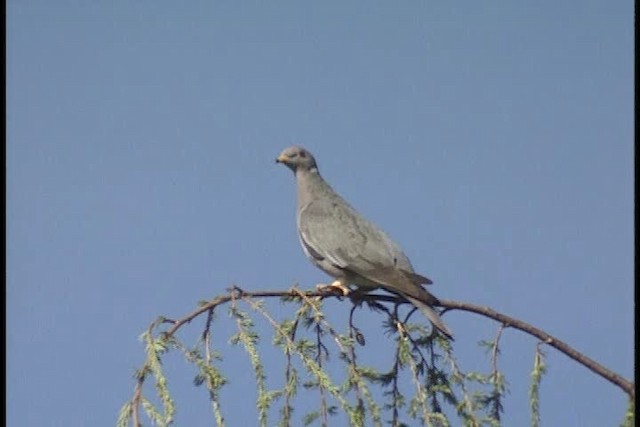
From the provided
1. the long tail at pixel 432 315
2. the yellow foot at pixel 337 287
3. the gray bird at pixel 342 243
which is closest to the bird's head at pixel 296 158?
the gray bird at pixel 342 243

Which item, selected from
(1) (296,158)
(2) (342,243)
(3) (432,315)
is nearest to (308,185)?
(1) (296,158)

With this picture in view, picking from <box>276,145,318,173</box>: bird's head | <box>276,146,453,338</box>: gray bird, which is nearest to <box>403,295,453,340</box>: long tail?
<box>276,146,453,338</box>: gray bird

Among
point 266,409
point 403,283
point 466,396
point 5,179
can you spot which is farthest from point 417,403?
point 5,179

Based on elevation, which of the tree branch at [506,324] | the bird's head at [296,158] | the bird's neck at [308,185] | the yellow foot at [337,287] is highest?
the bird's head at [296,158]

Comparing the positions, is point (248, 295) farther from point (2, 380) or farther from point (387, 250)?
point (387, 250)

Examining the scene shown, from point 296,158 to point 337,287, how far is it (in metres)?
1.32

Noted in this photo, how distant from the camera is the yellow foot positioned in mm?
5483

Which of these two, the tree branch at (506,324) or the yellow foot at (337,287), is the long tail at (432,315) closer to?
the tree branch at (506,324)

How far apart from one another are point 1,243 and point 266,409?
54.4 inches

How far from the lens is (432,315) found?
14.9 ft

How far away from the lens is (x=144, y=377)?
3668 mm

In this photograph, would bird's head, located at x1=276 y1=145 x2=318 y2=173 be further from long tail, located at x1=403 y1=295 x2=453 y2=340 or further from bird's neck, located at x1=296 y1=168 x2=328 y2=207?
long tail, located at x1=403 y1=295 x2=453 y2=340

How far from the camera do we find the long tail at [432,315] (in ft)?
14.4

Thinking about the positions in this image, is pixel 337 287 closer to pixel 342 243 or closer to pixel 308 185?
pixel 342 243
